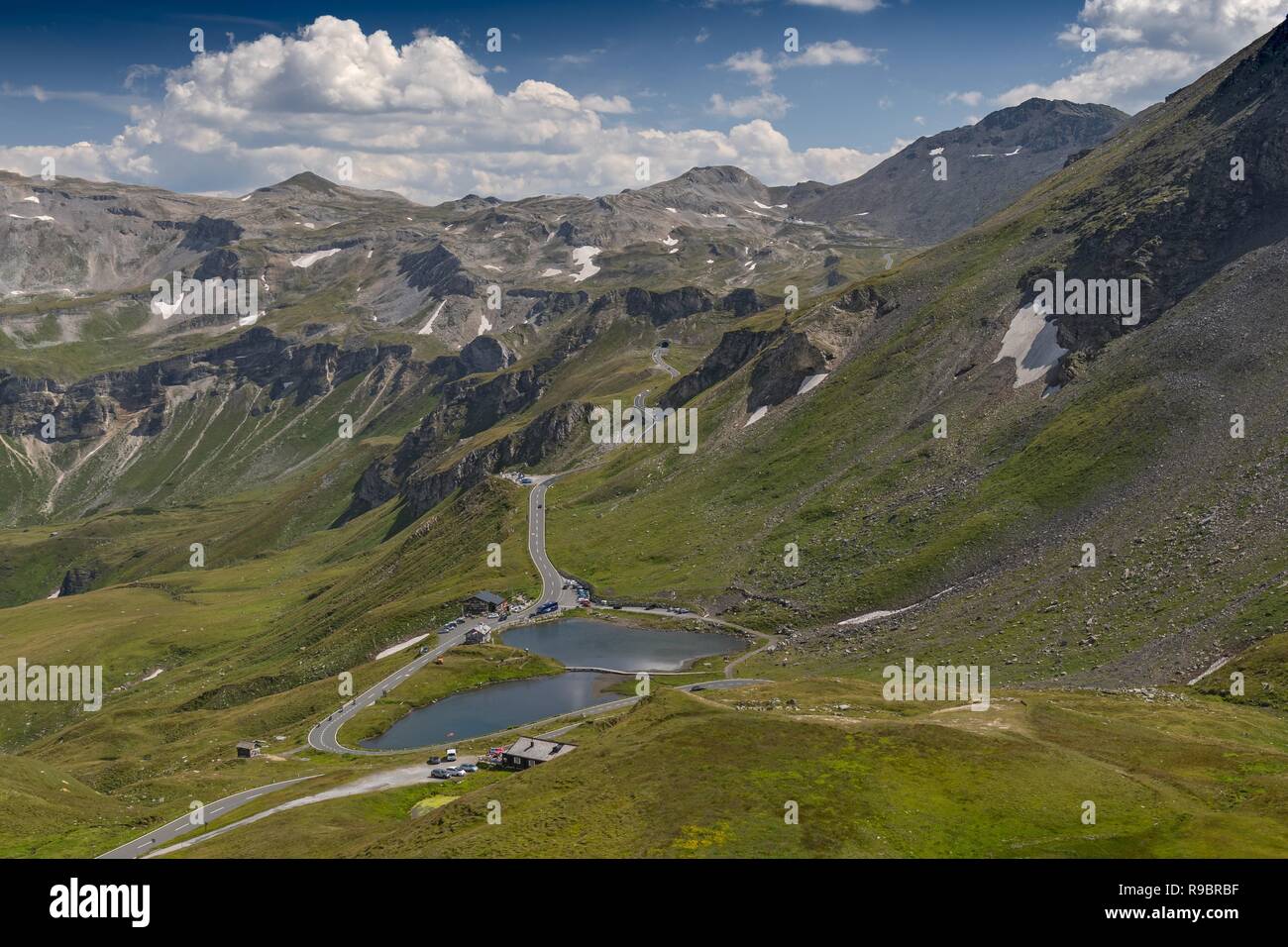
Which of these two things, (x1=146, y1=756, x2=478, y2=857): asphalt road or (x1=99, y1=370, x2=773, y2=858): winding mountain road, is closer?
(x1=146, y1=756, x2=478, y2=857): asphalt road

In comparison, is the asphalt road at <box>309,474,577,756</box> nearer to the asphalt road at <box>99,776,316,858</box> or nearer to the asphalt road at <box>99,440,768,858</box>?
the asphalt road at <box>99,440,768,858</box>

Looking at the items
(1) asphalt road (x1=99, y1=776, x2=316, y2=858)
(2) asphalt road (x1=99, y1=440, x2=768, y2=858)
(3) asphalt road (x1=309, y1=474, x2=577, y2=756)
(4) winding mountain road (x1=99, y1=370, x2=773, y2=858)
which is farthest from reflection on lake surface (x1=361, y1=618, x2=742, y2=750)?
(1) asphalt road (x1=99, y1=776, x2=316, y2=858)

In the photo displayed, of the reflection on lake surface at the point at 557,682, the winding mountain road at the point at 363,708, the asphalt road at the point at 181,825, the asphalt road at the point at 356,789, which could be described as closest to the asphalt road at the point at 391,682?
the winding mountain road at the point at 363,708

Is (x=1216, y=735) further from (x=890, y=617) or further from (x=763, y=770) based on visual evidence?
(x=890, y=617)

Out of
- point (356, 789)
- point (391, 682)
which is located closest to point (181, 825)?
point (356, 789)

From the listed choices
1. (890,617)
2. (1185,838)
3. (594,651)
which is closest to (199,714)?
(594,651)

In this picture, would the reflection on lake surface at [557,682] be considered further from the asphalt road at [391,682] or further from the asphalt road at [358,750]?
the asphalt road at [358,750]

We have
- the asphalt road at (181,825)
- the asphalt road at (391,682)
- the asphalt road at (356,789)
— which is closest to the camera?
the asphalt road at (181,825)

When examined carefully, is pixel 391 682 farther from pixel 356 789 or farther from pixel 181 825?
pixel 181 825
